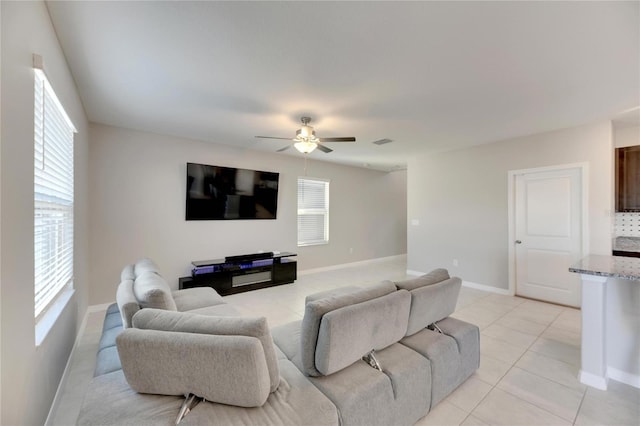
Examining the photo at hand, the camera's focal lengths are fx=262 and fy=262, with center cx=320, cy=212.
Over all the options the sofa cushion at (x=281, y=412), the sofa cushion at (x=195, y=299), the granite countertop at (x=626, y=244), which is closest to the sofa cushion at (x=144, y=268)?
the sofa cushion at (x=195, y=299)

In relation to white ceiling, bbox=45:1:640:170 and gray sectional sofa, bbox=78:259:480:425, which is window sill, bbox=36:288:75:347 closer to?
gray sectional sofa, bbox=78:259:480:425

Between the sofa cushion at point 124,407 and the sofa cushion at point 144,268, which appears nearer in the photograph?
the sofa cushion at point 124,407

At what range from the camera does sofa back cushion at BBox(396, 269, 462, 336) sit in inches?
73.6

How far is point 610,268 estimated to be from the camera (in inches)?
77.0

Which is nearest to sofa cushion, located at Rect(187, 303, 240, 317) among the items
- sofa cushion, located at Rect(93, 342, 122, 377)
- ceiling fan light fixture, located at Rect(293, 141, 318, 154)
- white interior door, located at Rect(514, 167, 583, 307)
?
sofa cushion, located at Rect(93, 342, 122, 377)

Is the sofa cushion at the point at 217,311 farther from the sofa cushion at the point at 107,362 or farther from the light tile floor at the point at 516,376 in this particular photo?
the light tile floor at the point at 516,376

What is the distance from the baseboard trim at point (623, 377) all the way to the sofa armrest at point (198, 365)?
281 centimetres

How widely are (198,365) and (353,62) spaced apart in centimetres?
226

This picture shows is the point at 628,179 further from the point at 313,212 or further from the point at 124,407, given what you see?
the point at 124,407

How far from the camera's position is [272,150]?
16.3 feet

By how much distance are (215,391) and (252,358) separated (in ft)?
0.81

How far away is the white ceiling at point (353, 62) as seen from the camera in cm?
163

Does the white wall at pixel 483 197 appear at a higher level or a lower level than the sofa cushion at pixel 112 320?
higher

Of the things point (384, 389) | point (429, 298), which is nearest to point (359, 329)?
point (384, 389)
